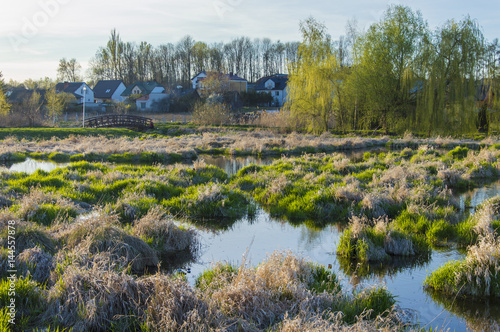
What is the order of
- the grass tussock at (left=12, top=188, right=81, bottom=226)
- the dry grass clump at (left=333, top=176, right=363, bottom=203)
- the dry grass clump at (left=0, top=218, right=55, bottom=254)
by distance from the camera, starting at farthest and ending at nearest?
1. the dry grass clump at (left=333, top=176, right=363, bottom=203)
2. the grass tussock at (left=12, top=188, right=81, bottom=226)
3. the dry grass clump at (left=0, top=218, right=55, bottom=254)

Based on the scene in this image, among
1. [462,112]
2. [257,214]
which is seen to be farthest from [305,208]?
[462,112]

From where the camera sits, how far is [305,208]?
10.6 m

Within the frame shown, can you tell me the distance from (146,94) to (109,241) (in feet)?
231

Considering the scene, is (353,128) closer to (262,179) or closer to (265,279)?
(262,179)

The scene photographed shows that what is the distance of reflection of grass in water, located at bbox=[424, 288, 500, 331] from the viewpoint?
5230mm

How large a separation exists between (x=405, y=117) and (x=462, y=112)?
4.64 meters

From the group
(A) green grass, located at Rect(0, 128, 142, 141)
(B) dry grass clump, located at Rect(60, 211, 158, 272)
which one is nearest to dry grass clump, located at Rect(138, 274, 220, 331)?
(B) dry grass clump, located at Rect(60, 211, 158, 272)

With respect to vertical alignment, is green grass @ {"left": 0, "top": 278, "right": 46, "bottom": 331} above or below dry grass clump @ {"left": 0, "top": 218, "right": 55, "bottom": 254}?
below

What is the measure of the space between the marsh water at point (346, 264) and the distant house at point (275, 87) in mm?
66937

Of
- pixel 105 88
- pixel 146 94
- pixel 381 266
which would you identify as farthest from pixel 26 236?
pixel 105 88

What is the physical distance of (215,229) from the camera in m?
9.52

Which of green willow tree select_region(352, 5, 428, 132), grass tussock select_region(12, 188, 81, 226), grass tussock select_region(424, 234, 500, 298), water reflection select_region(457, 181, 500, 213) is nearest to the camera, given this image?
grass tussock select_region(424, 234, 500, 298)

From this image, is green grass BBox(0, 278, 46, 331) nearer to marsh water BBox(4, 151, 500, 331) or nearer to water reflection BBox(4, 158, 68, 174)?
marsh water BBox(4, 151, 500, 331)

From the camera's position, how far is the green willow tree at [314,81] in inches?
1371
